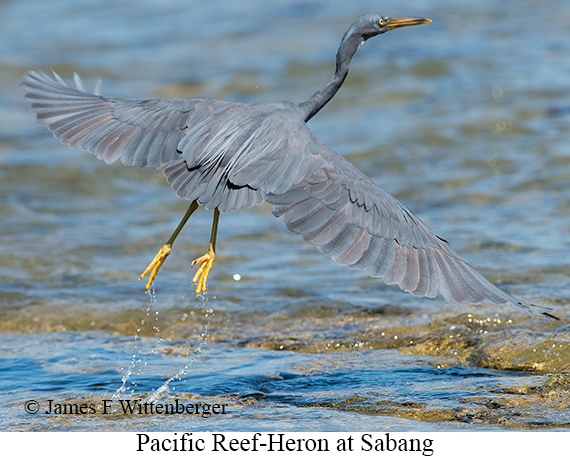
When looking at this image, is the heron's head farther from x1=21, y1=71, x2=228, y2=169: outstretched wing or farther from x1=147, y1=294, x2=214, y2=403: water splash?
x1=147, y1=294, x2=214, y2=403: water splash

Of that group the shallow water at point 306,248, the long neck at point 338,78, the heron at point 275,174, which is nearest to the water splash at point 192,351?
the shallow water at point 306,248

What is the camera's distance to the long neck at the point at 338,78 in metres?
5.53

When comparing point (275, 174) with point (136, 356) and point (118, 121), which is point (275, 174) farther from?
point (136, 356)

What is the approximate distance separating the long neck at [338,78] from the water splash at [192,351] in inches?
66.6

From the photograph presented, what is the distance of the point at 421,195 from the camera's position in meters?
8.78

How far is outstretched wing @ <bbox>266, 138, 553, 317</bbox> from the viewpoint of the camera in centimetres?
434

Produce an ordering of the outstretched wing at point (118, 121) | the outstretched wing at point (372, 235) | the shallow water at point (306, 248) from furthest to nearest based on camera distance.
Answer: the outstretched wing at point (118, 121), the shallow water at point (306, 248), the outstretched wing at point (372, 235)

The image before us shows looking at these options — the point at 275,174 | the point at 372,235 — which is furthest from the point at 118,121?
the point at 372,235

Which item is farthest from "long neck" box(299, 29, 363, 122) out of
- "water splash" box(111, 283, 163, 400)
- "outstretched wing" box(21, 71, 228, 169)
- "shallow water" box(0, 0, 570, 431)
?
"water splash" box(111, 283, 163, 400)

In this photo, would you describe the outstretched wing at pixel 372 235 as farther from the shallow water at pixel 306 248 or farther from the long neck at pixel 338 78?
the long neck at pixel 338 78

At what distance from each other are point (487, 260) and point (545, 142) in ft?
11.0

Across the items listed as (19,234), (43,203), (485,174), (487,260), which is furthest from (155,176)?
(487,260)

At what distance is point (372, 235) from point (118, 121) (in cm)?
185

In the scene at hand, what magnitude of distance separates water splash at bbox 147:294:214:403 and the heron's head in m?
2.32
